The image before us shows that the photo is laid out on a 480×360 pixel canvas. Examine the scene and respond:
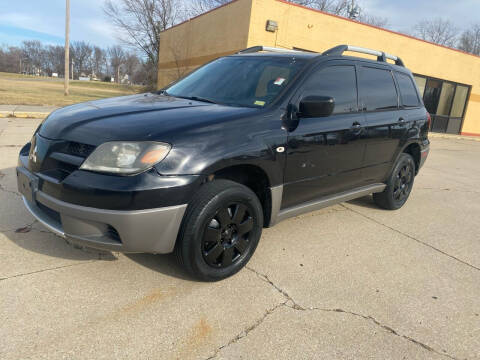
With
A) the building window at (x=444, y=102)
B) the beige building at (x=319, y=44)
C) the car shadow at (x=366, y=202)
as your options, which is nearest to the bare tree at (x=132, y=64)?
Result: the beige building at (x=319, y=44)

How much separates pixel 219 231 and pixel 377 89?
2.64 meters

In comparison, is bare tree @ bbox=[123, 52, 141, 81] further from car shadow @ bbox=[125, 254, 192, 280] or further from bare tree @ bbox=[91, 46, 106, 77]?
car shadow @ bbox=[125, 254, 192, 280]

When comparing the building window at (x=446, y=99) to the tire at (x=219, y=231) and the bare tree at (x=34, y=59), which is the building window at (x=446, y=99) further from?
the bare tree at (x=34, y=59)

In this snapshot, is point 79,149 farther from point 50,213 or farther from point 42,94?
point 42,94

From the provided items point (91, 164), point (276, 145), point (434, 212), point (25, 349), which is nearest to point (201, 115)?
point (276, 145)

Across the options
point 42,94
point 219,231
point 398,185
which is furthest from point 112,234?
point 42,94

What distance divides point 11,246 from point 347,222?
3.44m

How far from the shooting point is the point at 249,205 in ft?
9.13

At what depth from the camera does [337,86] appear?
3.54 metres

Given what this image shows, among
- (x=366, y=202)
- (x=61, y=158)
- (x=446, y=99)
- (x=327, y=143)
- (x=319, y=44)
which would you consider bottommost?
(x=366, y=202)

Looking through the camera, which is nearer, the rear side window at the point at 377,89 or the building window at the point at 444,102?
the rear side window at the point at 377,89

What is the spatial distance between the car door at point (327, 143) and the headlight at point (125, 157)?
1.18 metres

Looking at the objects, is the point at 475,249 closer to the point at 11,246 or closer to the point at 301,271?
the point at 301,271

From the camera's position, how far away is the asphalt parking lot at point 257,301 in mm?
2111
